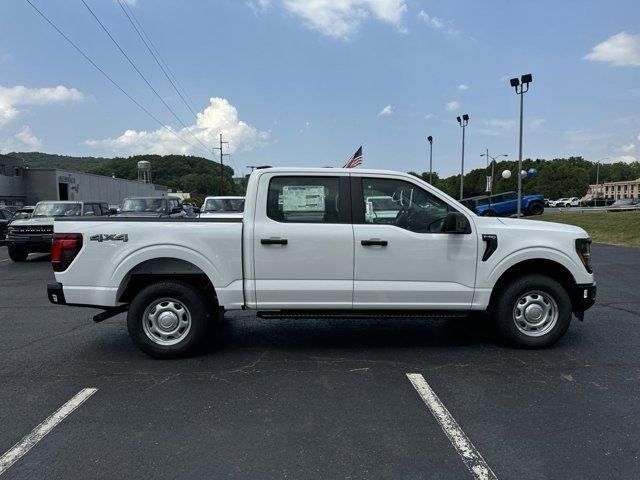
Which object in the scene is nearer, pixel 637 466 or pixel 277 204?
pixel 637 466

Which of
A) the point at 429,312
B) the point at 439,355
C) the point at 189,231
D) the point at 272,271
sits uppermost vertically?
the point at 189,231

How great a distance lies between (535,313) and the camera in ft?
17.3

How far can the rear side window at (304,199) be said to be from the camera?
504cm

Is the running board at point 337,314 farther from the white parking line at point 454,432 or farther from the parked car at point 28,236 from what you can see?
the parked car at point 28,236

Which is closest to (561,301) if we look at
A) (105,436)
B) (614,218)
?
(105,436)

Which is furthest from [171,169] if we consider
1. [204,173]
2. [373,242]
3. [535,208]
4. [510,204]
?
[373,242]

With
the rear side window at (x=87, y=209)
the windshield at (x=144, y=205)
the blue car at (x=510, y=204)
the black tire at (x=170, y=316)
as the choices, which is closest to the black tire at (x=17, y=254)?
the rear side window at (x=87, y=209)

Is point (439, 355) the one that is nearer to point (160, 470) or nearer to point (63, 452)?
point (160, 470)

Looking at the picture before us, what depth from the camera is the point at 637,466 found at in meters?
3.04

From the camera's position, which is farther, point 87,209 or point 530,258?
point 87,209

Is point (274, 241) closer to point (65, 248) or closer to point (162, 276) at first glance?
point (162, 276)

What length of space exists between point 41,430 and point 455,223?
394cm

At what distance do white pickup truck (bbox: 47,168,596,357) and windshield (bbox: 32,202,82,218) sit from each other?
12.3 metres

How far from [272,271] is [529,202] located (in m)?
30.8
